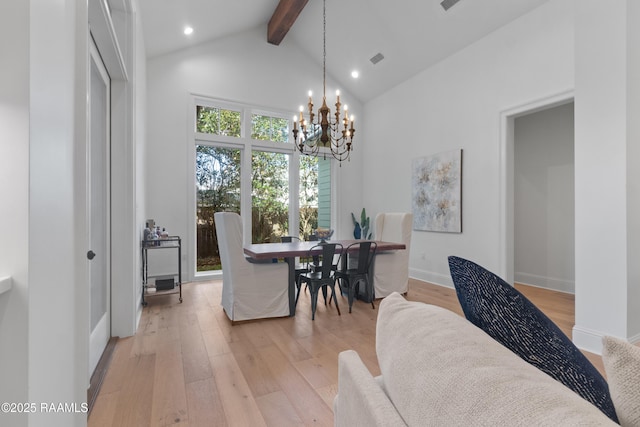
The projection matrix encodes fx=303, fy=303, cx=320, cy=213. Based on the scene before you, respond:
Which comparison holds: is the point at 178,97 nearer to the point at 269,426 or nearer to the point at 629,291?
the point at 269,426

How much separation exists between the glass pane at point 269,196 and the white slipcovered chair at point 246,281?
2168 mm

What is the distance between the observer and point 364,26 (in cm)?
467

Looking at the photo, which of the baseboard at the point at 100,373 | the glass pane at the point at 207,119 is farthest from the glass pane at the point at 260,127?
the baseboard at the point at 100,373

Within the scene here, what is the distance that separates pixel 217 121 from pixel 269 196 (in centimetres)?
152

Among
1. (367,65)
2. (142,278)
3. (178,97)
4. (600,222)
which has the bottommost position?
(142,278)

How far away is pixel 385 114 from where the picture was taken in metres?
5.80

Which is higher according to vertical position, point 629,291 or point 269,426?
point 629,291

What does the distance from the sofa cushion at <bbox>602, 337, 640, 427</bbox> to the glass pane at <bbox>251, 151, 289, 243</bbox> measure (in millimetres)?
5089

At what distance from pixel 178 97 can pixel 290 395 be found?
179 inches

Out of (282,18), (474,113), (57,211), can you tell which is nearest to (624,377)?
(57,211)

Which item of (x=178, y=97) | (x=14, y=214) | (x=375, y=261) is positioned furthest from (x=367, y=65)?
(x=14, y=214)

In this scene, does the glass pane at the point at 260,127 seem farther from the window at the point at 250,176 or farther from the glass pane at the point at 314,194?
the glass pane at the point at 314,194

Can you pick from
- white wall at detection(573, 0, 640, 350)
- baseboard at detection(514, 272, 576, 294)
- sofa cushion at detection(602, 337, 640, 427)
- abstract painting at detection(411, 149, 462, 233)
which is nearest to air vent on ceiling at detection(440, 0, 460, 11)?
white wall at detection(573, 0, 640, 350)

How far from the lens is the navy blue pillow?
0.54 metres
